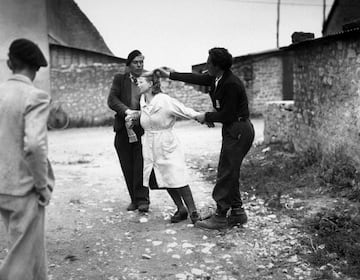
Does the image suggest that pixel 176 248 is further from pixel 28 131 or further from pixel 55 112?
pixel 55 112

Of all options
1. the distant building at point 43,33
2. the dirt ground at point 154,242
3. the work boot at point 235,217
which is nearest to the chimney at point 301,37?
the dirt ground at point 154,242

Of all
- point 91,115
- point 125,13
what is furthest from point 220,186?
point 125,13

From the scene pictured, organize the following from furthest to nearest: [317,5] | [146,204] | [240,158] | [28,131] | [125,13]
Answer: [317,5] → [125,13] → [146,204] → [240,158] → [28,131]

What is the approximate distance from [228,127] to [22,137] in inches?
97.2

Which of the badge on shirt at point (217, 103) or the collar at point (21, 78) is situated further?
the badge on shirt at point (217, 103)

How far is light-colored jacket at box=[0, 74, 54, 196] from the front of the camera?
2.97 meters

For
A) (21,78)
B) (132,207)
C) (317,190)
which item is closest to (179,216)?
(132,207)

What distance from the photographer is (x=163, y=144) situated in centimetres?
533

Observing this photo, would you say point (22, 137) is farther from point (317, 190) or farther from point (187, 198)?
point (317, 190)

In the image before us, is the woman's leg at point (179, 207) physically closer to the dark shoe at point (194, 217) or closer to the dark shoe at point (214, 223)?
the dark shoe at point (194, 217)

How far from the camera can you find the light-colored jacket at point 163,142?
17.3 feet

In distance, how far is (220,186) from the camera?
5152 millimetres

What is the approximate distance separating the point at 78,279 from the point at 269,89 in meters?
16.1

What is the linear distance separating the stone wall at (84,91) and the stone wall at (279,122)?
8062 mm
